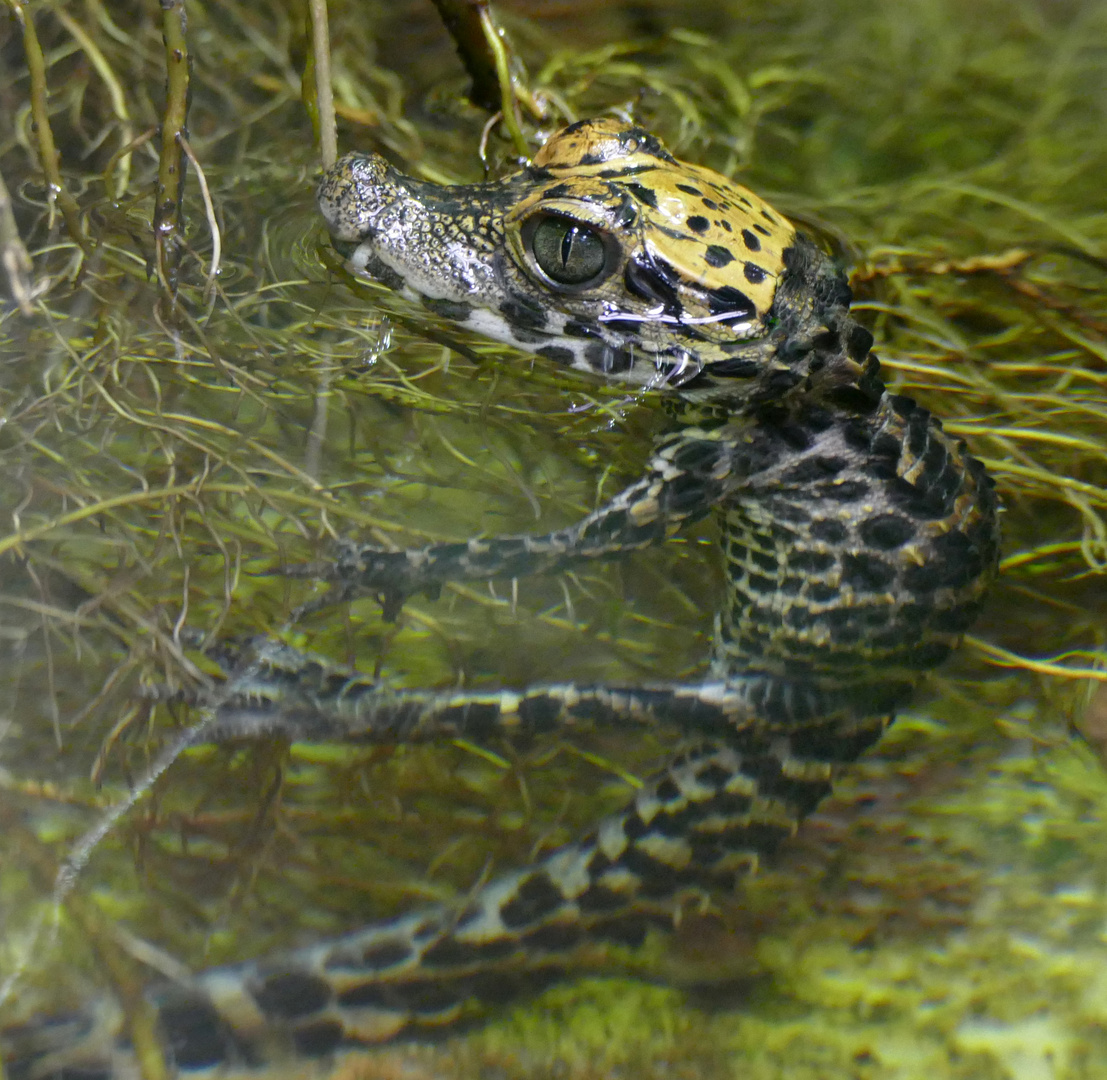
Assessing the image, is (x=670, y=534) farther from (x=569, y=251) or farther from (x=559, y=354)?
(x=569, y=251)

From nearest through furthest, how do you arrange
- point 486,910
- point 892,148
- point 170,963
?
point 170,963 → point 486,910 → point 892,148

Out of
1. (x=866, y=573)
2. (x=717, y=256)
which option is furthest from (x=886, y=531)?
(x=717, y=256)

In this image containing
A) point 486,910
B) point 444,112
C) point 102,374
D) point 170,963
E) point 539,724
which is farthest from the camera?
point 444,112

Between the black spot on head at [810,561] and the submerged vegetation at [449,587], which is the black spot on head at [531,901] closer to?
the submerged vegetation at [449,587]

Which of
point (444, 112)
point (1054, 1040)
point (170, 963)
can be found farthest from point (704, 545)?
point (444, 112)

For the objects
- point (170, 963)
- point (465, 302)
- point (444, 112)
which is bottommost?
point (170, 963)

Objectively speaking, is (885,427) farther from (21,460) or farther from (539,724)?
(21,460)
